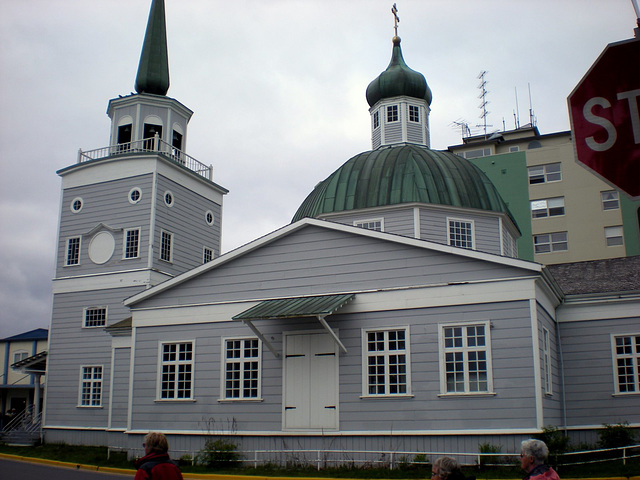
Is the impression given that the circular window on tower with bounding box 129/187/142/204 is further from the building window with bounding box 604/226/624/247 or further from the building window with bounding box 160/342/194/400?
the building window with bounding box 604/226/624/247

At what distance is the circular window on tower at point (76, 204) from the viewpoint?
3134 centimetres

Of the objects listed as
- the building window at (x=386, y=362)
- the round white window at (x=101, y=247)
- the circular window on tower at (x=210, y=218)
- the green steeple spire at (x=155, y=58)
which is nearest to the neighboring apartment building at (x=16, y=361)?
the round white window at (x=101, y=247)

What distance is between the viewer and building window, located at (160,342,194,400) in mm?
20266

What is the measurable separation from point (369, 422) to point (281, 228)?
599 centimetres

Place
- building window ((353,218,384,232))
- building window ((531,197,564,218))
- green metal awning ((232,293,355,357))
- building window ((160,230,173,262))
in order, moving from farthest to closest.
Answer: building window ((531,197,564,218)) < building window ((160,230,173,262)) < building window ((353,218,384,232)) < green metal awning ((232,293,355,357))

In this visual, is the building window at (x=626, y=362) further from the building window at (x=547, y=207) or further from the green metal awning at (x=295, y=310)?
the building window at (x=547, y=207)

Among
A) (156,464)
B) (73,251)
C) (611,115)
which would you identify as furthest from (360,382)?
(73,251)

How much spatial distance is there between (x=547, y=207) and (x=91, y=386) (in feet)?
124

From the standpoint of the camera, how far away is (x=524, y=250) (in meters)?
52.7

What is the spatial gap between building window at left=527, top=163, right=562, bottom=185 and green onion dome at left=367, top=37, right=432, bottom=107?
25489mm

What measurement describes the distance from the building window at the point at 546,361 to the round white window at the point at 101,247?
63.0 feet

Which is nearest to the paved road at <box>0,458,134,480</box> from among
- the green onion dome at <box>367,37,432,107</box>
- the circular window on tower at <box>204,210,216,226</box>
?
the circular window on tower at <box>204,210,216,226</box>

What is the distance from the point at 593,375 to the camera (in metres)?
19.8

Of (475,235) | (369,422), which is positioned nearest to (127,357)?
(369,422)
